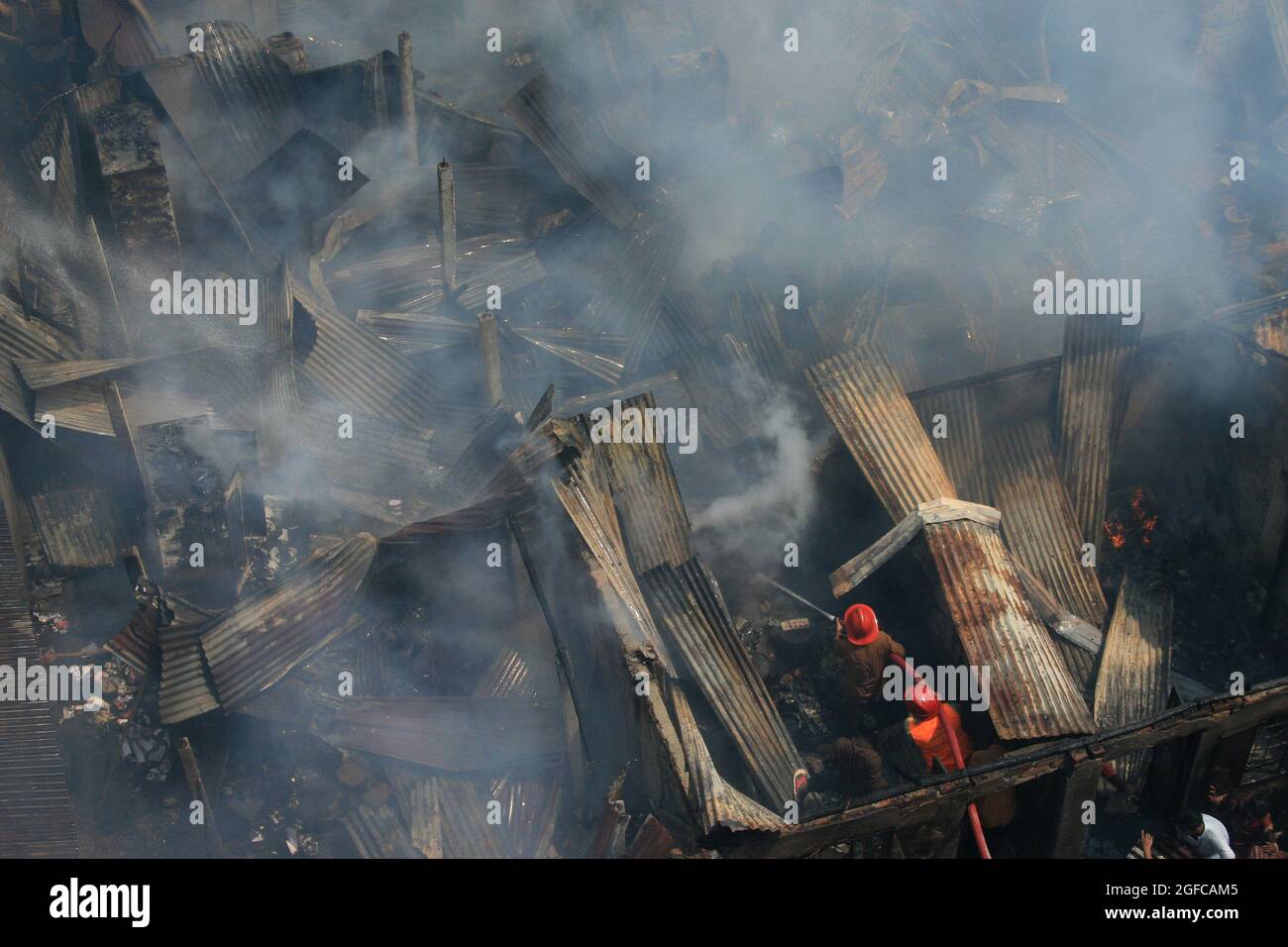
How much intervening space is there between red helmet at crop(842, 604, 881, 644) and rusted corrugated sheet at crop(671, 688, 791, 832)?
146cm

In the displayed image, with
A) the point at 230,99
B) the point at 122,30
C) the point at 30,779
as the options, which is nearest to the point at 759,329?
the point at 230,99

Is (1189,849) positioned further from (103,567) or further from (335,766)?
(103,567)

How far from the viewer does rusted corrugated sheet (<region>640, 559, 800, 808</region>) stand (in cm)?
698

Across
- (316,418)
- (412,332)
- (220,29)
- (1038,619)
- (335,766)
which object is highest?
(220,29)

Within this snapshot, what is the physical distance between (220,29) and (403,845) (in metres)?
8.68

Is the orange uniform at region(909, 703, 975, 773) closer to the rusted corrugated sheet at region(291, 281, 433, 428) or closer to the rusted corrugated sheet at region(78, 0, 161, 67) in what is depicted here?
the rusted corrugated sheet at region(291, 281, 433, 428)

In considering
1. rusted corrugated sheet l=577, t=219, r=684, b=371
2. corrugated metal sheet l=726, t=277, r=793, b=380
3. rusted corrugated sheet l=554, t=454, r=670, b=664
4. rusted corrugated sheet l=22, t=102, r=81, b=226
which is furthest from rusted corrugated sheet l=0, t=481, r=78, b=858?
corrugated metal sheet l=726, t=277, r=793, b=380

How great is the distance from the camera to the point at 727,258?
10.1 m

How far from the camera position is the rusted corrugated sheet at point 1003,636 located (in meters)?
6.77

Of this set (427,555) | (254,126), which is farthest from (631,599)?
(254,126)

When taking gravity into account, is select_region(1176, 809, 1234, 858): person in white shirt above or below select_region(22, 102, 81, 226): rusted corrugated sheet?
below

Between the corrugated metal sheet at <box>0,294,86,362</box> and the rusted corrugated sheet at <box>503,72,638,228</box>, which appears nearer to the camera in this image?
the corrugated metal sheet at <box>0,294,86,362</box>

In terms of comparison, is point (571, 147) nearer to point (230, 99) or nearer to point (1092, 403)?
point (230, 99)

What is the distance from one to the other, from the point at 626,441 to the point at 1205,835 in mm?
4764
